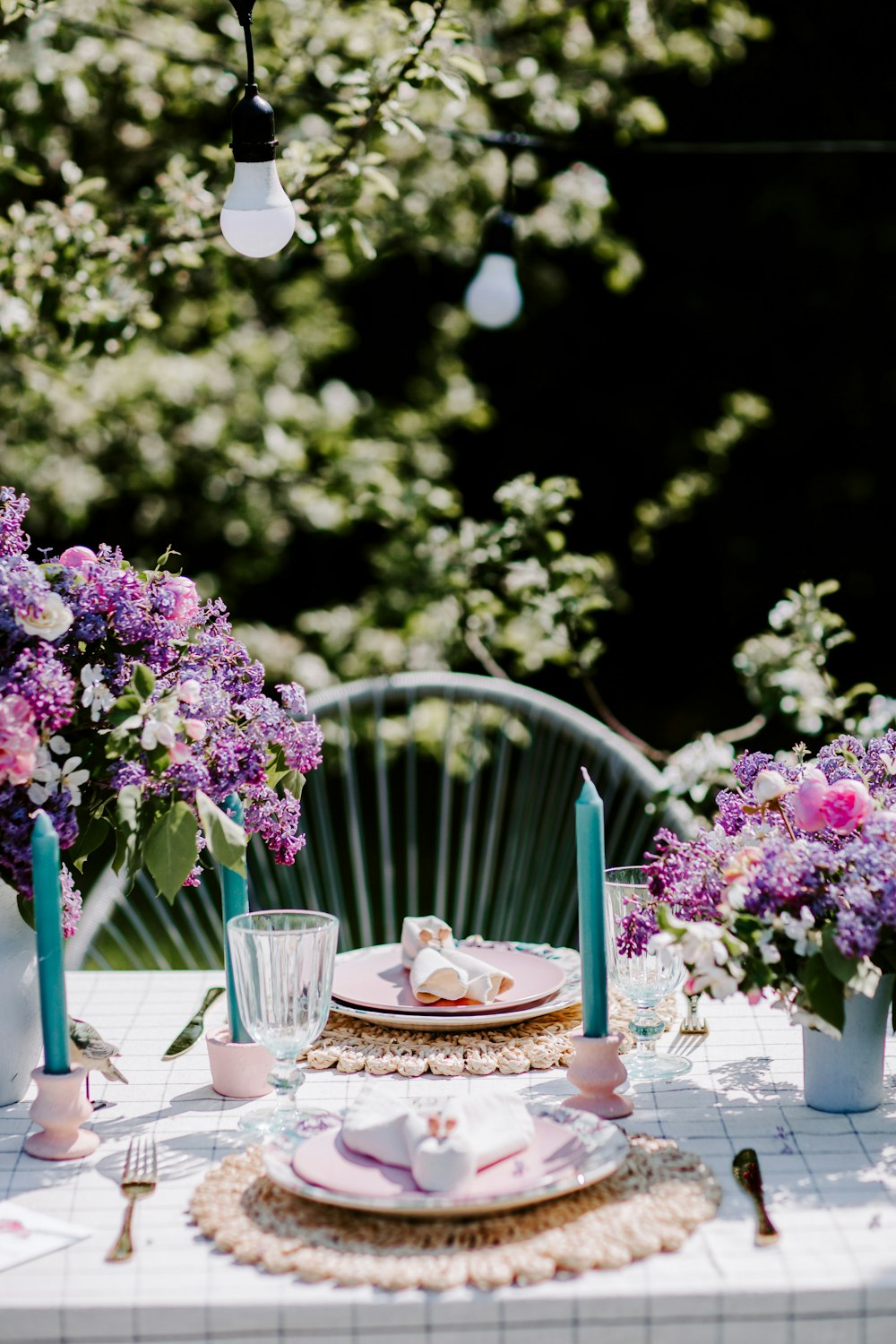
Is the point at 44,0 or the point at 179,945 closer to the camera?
the point at 179,945

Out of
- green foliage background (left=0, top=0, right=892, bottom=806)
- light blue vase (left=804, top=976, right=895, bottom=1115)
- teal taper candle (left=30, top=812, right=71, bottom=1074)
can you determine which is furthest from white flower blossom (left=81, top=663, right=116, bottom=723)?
green foliage background (left=0, top=0, right=892, bottom=806)

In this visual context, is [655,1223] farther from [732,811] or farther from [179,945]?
[179,945]

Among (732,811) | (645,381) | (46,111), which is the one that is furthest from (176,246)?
(645,381)

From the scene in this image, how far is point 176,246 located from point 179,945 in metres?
1.30

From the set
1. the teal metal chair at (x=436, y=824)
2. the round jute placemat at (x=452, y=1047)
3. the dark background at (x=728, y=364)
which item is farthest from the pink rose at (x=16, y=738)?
the dark background at (x=728, y=364)

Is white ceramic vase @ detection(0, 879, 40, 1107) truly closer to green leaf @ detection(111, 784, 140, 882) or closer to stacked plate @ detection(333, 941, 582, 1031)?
green leaf @ detection(111, 784, 140, 882)

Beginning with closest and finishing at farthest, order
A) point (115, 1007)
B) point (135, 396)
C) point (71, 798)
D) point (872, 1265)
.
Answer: point (872, 1265) < point (71, 798) < point (115, 1007) < point (135, 396)

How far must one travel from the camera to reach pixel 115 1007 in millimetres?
1668

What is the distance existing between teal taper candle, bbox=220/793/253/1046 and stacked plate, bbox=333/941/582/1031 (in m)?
0.16

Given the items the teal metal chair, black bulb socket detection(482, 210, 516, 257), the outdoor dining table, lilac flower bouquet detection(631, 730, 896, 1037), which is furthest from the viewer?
black bulb socket detection(482, 210, 516, 257)

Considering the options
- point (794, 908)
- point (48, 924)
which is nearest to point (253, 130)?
point (48, 924)

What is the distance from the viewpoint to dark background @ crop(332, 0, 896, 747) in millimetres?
4855

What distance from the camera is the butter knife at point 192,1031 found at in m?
1.51

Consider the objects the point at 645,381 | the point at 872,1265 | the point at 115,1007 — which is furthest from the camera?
the point at 645,381
